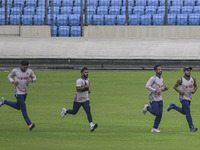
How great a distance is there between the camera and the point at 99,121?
65.4ft

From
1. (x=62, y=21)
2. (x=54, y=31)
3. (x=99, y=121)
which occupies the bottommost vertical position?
(x=99, y=121)

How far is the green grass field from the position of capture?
50.4ft

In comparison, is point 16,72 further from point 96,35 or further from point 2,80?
point 96,35

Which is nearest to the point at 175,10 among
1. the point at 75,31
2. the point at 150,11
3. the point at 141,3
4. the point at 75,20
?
the point at 150,11

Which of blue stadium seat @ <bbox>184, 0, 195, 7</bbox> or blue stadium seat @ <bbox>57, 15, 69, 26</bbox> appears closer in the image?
blue stadium seat @ <bbox>57, 15, 69, 26</bbox>

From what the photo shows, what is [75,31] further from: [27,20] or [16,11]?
[16,11]

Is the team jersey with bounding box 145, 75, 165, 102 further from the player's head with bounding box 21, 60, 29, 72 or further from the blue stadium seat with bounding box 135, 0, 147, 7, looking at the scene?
the blue stadium seat with bounding box 135, 0, 147, 7

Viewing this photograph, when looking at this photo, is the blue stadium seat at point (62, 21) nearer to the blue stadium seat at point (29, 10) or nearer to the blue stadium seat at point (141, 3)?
the blue stadium seat at point (29, 10)

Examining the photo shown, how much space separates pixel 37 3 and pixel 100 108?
20533mm

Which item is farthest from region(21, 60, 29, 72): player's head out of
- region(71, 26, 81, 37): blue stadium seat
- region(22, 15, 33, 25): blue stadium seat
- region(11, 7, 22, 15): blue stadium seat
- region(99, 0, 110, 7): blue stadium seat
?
region(99, 0, 110, 7): blue stadium seat

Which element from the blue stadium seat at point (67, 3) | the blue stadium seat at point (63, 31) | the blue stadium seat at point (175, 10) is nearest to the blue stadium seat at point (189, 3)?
the blue stadium seat at point (175, 10)

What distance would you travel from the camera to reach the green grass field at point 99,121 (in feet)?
50.4

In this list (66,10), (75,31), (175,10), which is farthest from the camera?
(66,10)

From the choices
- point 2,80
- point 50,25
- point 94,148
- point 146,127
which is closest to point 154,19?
point 50,25
